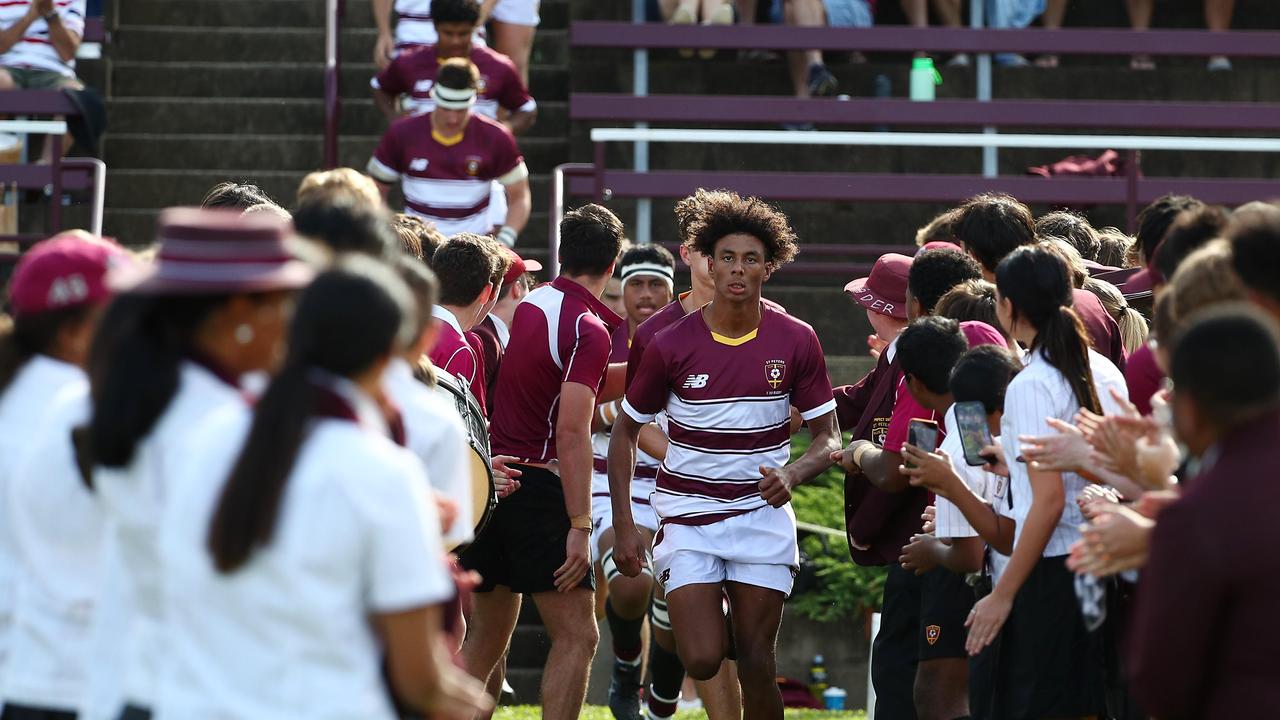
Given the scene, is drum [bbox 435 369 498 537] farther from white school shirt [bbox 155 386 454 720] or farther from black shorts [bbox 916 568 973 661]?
white school shirt [bbox 155 386 454 720]

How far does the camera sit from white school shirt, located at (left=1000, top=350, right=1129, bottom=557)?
4.96m

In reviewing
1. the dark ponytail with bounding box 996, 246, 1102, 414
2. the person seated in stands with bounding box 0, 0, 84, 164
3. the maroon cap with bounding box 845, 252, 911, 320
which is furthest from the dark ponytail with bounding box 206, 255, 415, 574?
the person seated in stands with bounding box 0, 0, 84, 164

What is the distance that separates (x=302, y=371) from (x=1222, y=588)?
1.66 m

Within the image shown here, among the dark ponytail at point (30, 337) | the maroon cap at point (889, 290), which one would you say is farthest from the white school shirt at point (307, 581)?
the maroon cap at point (889, 290)

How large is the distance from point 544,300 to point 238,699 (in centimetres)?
439

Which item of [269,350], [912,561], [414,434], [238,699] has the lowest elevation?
[912,561]

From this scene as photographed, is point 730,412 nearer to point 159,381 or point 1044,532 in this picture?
point 1044,532

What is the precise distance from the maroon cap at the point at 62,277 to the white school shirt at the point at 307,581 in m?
0.94

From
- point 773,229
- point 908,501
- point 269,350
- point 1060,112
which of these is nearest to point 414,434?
point 269,350

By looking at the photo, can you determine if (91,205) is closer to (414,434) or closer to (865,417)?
(865,417)

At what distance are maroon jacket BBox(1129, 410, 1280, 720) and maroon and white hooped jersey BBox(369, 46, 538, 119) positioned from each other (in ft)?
28.0

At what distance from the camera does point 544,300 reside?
7250 mm

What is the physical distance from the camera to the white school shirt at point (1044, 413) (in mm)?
4961

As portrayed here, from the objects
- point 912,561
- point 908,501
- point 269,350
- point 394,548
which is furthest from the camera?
point 908,501
